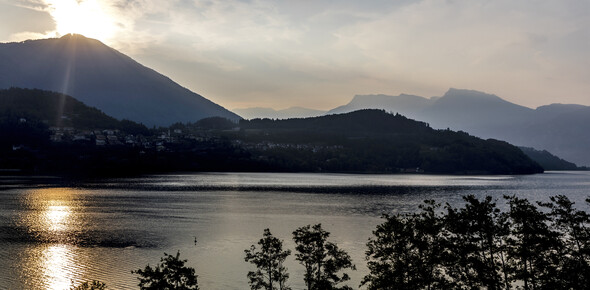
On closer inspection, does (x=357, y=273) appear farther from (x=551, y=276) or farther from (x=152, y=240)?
(x=152, y=240)

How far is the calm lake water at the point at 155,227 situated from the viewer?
58.6 m

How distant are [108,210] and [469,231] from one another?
101m

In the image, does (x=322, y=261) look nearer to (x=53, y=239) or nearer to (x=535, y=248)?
(x=535, y=248)

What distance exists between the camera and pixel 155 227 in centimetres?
9212

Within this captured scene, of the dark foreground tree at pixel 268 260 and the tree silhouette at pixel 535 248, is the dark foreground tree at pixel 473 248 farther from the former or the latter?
the dark foreground tree at pixel 268 260

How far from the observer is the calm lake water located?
192 ft

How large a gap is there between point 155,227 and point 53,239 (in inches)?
746

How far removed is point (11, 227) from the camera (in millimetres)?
89562

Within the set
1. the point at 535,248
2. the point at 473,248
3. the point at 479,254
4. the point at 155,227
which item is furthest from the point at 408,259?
the point at 155,227

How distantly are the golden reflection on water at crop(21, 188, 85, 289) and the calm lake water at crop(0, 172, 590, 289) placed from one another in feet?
0.43

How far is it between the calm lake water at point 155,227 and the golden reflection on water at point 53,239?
132mm

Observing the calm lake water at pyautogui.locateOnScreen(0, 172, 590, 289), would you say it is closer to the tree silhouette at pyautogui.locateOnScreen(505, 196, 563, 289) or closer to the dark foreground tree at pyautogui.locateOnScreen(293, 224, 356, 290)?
the dark foreground tree at pyautogui.locateOnScreen(293, 224, 356, 290)

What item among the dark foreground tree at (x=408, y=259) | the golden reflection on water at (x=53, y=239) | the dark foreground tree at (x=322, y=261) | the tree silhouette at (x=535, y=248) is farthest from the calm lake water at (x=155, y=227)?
the tree silhouette at (x=535, y=248)

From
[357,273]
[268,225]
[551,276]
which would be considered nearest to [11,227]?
[268,225]
